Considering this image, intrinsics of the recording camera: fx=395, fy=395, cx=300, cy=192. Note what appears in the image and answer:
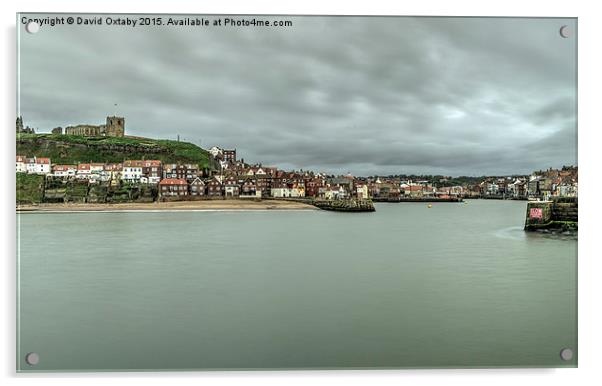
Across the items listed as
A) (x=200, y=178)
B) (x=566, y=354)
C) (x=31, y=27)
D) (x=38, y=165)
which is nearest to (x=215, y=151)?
(x=200, y=178)

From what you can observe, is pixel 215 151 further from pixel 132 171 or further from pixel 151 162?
pixel 132 171

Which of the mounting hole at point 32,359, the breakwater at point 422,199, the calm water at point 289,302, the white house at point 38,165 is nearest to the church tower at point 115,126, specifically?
the white house at point 38,165

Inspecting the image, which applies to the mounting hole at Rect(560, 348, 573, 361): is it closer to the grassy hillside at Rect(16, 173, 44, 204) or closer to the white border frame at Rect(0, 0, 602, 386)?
the white border frame at Rect(0, 0, 602, 386)

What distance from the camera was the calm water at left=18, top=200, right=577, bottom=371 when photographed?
3.01 metres

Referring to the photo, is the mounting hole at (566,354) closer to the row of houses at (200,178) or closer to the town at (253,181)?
the town at (253,181)

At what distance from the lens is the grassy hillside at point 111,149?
384cm

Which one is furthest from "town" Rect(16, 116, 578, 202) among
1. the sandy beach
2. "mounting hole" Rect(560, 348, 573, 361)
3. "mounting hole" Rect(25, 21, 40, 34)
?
"mounting hole" Rect(560, 348, 573, 361)

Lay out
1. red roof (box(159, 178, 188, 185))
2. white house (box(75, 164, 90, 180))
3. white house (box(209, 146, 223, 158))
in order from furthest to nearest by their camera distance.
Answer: red roof (box(159, 178, 188, 185)) < white house (box(75, 164, 90, 180)) < white house (box(209, 146, 223, 158))

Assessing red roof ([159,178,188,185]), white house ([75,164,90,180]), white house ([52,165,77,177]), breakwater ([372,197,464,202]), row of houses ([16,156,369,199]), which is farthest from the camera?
breakwater ([372,197,464,202])

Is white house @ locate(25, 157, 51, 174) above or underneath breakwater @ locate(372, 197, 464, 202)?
above

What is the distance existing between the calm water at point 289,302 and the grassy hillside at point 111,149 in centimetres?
70

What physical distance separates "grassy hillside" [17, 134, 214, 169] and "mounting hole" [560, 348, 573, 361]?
12.7ft

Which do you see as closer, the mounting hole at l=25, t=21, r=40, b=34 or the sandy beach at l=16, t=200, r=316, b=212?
the mounting hole at l=25, t=21, r=40, b=34

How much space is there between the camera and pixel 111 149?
13.8 ft
